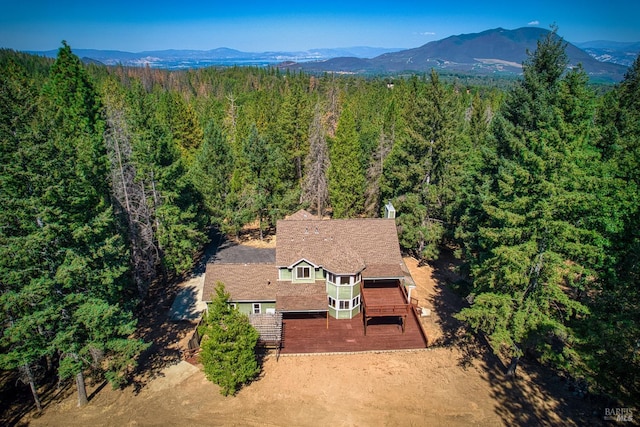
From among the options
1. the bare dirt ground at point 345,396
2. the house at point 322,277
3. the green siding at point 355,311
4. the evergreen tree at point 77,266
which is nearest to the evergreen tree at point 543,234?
the bare dirt ground at point 345,396

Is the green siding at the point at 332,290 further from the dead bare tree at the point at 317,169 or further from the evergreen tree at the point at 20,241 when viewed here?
the dead bare tree at the point at 317,169

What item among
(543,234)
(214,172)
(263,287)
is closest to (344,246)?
(263,287)

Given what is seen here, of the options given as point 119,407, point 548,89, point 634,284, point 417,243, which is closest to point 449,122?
point 548,89

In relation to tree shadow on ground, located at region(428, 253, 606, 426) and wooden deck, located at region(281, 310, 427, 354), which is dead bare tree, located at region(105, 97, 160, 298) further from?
tree shadow on ground, located at region(428, 253, 606, 426)

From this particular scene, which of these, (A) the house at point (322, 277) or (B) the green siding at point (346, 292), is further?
(B) the green siding at point (346, 292)

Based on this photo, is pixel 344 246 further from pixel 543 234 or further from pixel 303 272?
pixel 543 234
